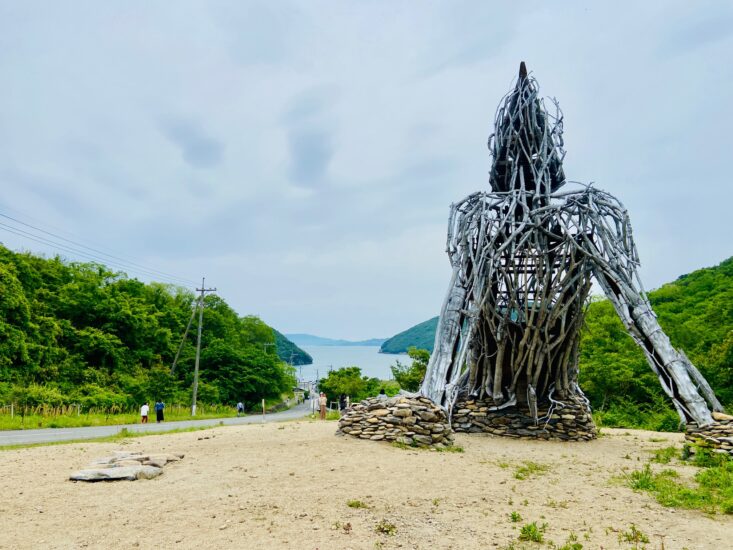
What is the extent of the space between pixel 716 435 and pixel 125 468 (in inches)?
394

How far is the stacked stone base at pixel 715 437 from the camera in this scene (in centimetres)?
841

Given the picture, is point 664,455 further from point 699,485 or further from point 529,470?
point 529,470

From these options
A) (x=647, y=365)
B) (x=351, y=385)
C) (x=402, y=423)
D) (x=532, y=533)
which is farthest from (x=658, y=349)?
(x=351, y=385)

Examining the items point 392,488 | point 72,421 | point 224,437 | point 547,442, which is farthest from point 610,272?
point 72,421

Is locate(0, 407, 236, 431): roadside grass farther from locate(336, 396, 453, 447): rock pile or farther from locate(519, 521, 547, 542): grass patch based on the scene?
locate(519, 521, 547, 542): grass patch

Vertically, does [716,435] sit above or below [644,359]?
below

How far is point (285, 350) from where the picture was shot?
117m

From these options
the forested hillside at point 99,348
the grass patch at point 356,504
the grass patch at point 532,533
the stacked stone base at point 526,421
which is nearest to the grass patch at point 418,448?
the stacked stone base at point 526,421

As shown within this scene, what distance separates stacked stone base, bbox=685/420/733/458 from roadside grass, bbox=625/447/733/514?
5.8 inches

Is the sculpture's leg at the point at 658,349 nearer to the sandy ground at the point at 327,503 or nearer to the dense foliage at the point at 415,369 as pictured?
the sandy ground at the point at 327,503

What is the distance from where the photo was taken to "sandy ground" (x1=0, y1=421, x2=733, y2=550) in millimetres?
4523

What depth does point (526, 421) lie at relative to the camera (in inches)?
473

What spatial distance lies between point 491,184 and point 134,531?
11.5 m

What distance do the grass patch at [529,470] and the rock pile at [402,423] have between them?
173 centimetres
